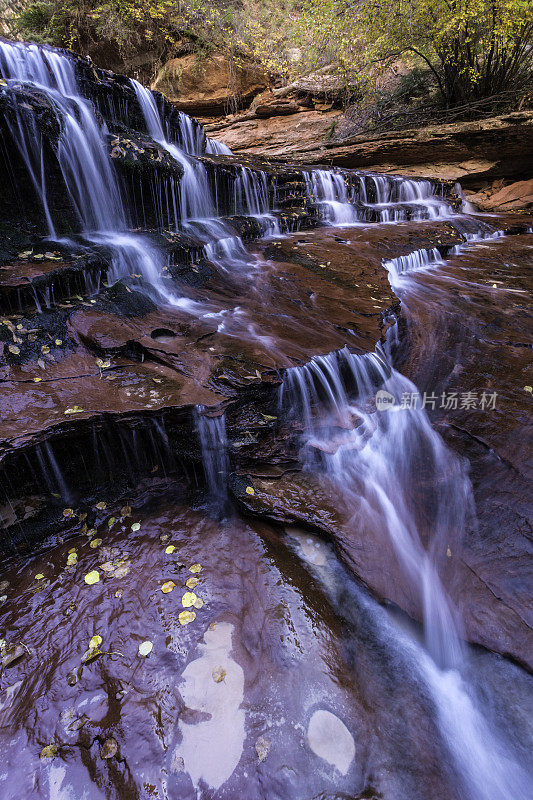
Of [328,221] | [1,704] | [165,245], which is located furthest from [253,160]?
[1,704]

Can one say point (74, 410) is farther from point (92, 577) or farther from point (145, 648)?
point (145, 648)

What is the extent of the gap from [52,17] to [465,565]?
914 inches

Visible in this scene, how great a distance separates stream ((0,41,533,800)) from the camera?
212cm

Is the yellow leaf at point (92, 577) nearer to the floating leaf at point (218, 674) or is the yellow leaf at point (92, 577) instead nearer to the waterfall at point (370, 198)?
the floating leaf at point (218, 674)

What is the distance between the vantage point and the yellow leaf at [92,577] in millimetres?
2895

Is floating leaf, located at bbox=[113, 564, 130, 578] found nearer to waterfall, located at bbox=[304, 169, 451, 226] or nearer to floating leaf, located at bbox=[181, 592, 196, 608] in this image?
floating leaf, located at bbox=[181, 592, 196, 608]

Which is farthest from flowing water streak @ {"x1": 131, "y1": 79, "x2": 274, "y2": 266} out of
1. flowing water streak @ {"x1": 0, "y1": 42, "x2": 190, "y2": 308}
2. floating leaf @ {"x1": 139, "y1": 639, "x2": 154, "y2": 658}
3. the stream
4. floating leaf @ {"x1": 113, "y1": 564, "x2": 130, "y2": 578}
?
floating leaf @ {"x1": 139, "y1": 639, "x2": 154, "y2": 658}

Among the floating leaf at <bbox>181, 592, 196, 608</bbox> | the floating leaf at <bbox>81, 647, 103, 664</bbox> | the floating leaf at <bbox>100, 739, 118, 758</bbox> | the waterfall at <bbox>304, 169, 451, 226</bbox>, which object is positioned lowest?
the floating leaf at <bbox>100, 739, 118, 758</bbox>

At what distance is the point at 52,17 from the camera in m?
14.6

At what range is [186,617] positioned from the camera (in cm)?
269

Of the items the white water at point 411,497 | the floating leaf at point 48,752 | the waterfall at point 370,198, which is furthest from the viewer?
the waterfall at point 370,198

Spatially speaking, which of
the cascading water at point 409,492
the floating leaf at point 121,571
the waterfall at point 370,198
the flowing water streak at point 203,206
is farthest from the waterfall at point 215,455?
the waterfall at point 370,198

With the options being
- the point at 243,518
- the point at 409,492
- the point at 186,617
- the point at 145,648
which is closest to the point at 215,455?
the point at 243,518

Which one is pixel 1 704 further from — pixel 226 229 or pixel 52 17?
pixel 52 17
